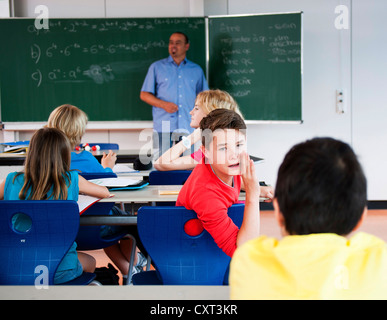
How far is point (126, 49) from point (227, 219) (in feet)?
13.9

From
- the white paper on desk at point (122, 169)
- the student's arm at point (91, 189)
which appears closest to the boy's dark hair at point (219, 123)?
the student's arm at point (91, 189)

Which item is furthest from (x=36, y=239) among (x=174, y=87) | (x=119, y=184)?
(x=174, y=87)

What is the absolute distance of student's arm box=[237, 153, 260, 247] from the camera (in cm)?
138

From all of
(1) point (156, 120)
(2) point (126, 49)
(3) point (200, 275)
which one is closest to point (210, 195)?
(3) point (200, 275)

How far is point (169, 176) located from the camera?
2.62 metres

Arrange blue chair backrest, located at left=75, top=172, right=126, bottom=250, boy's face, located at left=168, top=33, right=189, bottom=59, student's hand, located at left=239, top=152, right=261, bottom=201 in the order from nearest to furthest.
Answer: student's hand, located at left=239, top=152, right=261, bottom=201 → blue chair backrest, located at left=75, top=172, right=126, bottom=250 → boy's face, located at left=168, top=33, right=189, bottom=59

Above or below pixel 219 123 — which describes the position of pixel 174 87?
above

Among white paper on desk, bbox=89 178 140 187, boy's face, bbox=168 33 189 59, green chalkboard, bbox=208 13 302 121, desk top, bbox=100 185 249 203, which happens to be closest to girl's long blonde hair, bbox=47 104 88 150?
white paper on desk, bbox=89 178 140 187

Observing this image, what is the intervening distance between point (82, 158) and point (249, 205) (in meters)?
1.43

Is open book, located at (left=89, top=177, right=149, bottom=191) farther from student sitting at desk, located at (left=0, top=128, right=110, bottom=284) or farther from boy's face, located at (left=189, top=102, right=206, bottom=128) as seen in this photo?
boy's face, located at (left=189, top=102, right=206, bottom=128)

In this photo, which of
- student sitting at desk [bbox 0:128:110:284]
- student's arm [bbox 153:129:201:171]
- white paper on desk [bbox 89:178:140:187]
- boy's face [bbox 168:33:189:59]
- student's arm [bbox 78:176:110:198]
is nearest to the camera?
student sitting at desk [bbox 0:128:110:284]

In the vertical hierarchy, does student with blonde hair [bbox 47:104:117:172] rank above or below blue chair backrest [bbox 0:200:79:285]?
above

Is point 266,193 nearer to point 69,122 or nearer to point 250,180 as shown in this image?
point 250,180

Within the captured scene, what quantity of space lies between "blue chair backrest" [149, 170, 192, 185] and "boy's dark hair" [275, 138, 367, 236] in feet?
6.21
